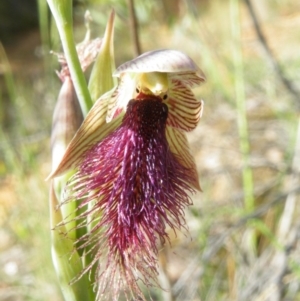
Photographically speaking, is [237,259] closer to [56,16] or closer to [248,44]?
[56,16]

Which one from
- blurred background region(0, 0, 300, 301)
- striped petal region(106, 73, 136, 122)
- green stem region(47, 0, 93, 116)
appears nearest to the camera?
green stem region(47, 0, 93, 116)

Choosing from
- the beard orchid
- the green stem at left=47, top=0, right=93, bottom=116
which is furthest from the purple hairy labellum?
the green stem at left=47, top=0, right=93, bottom=116

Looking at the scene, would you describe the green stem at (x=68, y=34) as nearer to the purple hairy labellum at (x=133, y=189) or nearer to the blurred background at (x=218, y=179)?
the purple hairy labellum at (x=133, y=189)

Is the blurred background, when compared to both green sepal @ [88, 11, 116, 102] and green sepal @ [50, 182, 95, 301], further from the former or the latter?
green sepal @ [88, 11, 116, 102]

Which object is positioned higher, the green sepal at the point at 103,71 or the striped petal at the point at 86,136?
the green sepal at the point at 103,71

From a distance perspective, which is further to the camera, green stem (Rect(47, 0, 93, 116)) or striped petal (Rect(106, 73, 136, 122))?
striped petal (Rect(106, 73, 136, 122))

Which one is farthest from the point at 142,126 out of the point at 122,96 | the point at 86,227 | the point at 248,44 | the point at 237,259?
the point at 248,44

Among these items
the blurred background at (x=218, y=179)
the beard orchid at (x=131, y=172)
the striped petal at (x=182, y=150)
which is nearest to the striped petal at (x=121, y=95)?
the beard orchid at (x=131, y=172)
